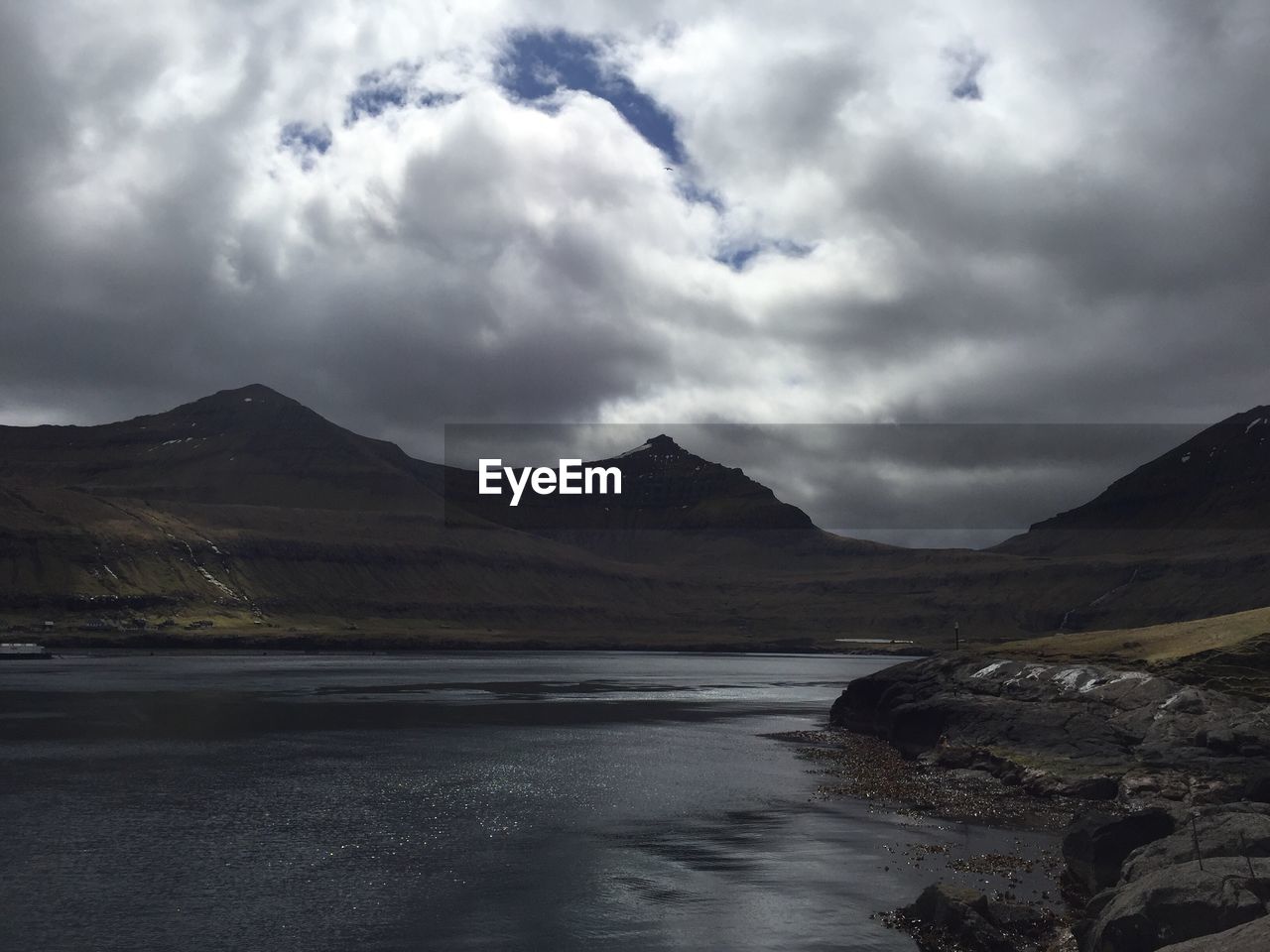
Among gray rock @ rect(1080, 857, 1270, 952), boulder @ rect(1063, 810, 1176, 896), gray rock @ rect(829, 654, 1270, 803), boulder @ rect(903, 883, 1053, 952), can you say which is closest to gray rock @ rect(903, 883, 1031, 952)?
boulder @ rect(903, 883, 1053, 952)

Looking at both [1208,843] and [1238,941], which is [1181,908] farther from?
[1208,843]

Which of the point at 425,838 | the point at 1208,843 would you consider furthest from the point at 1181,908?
the point at 425,838

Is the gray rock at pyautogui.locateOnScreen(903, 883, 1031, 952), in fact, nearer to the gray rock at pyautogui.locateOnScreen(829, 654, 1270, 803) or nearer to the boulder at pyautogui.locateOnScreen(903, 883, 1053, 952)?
the boulder at pyautogui.locateOnScreen(903, 883, 1053, 952)

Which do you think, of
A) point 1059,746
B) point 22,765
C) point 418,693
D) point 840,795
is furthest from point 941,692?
point 418,693

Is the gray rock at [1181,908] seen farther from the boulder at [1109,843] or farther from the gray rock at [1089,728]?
the gray rock at [1089,728]

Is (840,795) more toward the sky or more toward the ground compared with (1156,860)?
more toward the ground

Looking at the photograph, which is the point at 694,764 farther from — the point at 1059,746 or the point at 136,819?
the point at 136,819
